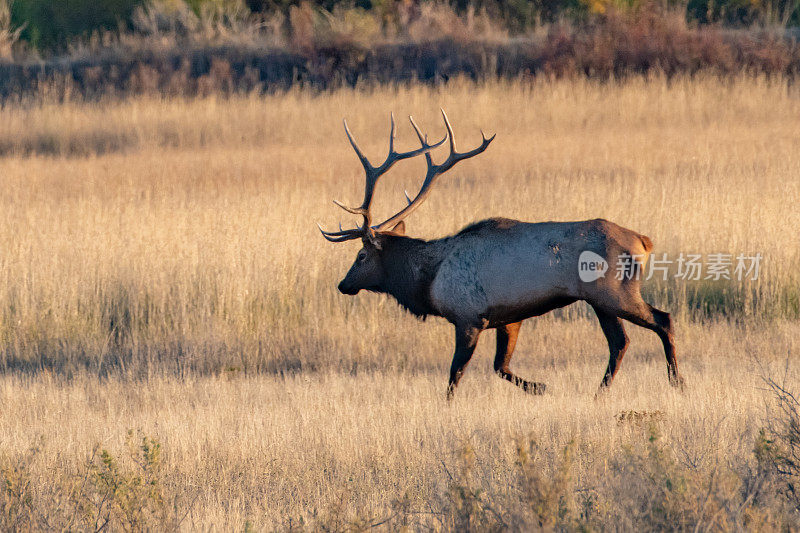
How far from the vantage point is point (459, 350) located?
24.7 feet

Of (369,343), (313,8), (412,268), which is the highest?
(313,8)

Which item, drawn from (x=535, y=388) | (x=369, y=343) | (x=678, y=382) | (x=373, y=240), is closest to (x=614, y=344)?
(x=678, y=382)

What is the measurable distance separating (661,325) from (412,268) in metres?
1.72

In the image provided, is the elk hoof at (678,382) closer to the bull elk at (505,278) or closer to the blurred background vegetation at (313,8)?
the bull elk at (505,278)

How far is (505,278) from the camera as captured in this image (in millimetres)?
7340

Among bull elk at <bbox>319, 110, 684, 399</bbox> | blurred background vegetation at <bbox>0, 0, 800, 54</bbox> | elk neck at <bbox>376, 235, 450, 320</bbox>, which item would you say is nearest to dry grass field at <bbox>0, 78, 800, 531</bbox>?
bull elk at <bbox>319, 110, 684, 399</bbox>

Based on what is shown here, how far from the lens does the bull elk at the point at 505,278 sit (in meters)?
7.21

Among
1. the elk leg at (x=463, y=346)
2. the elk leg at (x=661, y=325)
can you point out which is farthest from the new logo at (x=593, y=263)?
the elk leg at (x=463, y=346)

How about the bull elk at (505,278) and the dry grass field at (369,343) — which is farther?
the bull elk at (505,278)

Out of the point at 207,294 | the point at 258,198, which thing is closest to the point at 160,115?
the point at 258,198

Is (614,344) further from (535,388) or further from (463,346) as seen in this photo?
(463,346)

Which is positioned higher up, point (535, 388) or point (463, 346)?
point (463, 346)

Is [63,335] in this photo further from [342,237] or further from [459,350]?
[459,350]

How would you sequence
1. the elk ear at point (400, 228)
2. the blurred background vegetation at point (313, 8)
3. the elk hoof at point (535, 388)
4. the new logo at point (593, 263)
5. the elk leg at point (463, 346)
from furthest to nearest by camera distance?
the blurred background vegetation at point (313, 8) → the elk ear at point (400, 228) → the elk hoof at point (535, 388) → the elk leg at point (463, 346) → the new logo at point (593, 263)
